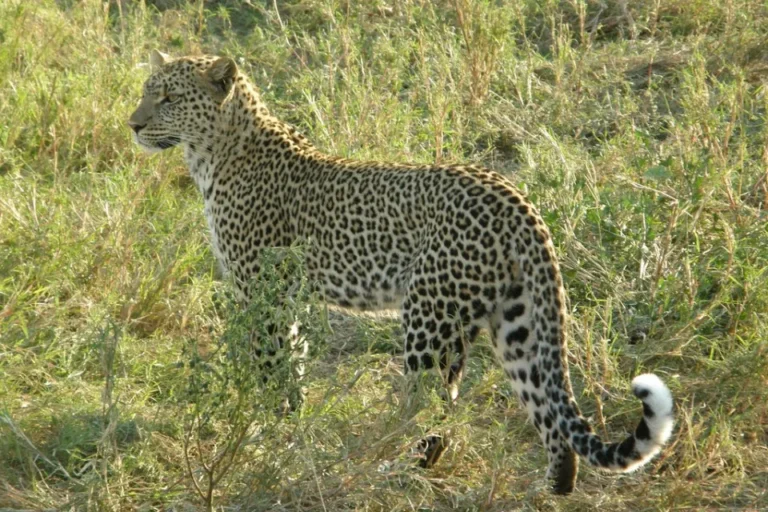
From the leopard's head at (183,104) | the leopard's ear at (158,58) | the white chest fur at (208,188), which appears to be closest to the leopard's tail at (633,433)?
the white chest fur at (208,188)

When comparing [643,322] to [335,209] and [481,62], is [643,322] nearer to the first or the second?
[335,209]

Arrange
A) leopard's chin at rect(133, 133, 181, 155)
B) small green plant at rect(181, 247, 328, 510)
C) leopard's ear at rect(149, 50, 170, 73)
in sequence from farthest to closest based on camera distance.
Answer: leopard's ear at rect(149, 50, 170, 73), leopard's chin at rect(133, 133, 181, 155), small green plant at rect(181, 247, 328, 510)

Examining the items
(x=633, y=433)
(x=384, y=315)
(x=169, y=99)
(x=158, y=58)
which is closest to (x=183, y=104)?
(x=169, y=99)

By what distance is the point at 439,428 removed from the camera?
4.92 m

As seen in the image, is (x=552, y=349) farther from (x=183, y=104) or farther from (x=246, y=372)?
(x=183, y=104)

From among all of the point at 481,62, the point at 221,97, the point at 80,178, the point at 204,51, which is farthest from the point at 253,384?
the point at 204,51

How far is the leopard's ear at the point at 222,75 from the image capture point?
6367mm

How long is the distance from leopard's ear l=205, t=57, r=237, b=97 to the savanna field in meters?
0.99

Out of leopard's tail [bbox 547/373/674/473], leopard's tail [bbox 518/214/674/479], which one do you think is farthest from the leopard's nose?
leopard's tail [bbox 547/373/674/473]

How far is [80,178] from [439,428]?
3718mm

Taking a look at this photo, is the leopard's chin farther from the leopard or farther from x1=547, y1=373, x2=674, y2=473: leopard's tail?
x1=547, y1=373, x2=674, y2=473: leopard's tail

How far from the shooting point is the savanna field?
5.03 metres

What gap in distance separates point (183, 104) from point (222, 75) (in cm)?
25

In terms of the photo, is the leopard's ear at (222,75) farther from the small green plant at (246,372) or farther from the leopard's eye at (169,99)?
the small green plant at (246,372)
